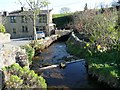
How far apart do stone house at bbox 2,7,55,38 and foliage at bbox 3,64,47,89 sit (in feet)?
140

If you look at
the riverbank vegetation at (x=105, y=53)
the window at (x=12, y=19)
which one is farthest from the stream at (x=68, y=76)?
the window at (x=12, y=19)

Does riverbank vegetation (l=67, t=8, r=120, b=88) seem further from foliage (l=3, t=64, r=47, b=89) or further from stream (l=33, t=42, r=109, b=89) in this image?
foliage (l=3, t=64, r=47, b=89)

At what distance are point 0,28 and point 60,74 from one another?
31.6 m

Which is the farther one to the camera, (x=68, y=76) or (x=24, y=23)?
(x=24, y=23)

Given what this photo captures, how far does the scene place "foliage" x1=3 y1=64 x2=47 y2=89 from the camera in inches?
760

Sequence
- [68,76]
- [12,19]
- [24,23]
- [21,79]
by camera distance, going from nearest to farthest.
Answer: [21,79] < [68,76] < [24,23] < [12,19]

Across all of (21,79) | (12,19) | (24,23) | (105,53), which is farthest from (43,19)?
(21,79)

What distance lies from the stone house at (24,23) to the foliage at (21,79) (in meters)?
42.6

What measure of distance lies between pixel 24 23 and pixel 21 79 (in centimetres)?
4638

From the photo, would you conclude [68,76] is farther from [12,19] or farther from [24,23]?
[12,19]

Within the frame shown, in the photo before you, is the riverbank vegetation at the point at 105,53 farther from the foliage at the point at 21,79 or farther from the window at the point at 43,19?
the window at the point at 43,19

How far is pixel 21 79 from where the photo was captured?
790 inches

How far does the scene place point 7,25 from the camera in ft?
221

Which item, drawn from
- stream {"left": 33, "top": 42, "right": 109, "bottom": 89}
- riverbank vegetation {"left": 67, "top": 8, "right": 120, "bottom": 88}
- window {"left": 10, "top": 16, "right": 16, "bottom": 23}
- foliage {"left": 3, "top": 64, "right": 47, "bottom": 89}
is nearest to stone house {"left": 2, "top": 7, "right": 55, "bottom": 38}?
window {"left": 10, "top": 16, "right": 16, "bottom": 23}
